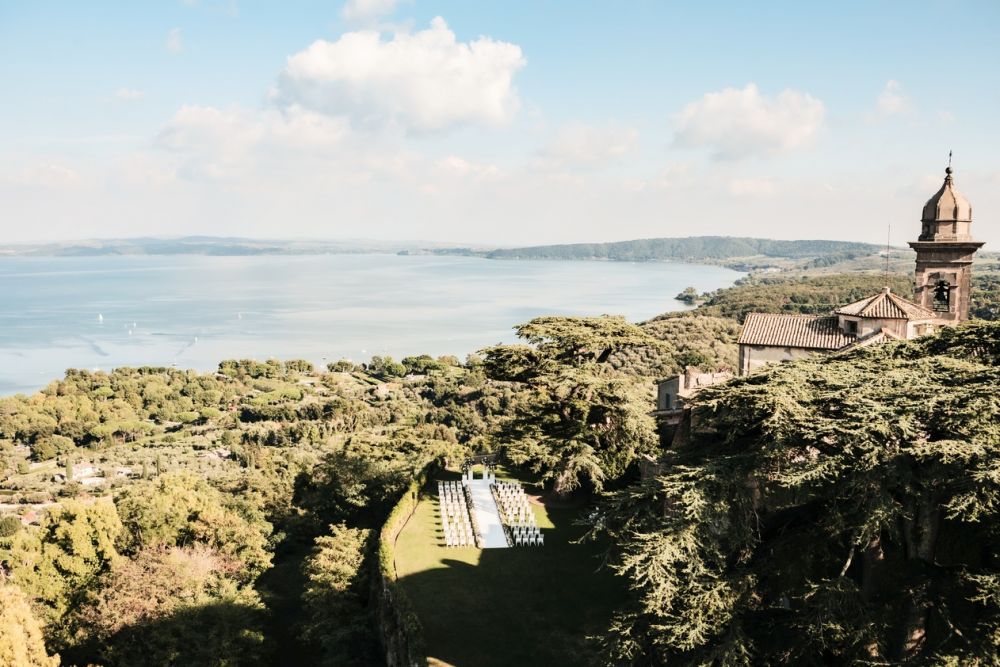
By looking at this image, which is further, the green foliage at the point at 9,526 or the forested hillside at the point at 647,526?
the green foliage at the point at 9,526

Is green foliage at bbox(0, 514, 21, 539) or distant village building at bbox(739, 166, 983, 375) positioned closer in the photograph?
distant village building at bbox(739, 166, 983, 375)

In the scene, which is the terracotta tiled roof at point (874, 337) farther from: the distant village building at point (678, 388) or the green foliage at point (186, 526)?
the green foliage at point (186, 526)

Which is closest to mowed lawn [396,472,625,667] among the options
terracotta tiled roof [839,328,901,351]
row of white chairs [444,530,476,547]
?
row of white chairs [444,530,476,547]

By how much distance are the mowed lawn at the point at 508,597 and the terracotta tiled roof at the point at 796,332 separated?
1098 cm

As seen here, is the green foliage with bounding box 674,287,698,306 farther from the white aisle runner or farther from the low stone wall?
the low stone wall

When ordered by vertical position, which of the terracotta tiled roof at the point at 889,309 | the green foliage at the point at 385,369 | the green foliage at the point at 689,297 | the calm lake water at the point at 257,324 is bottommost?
the green foliage at the point at 385,369

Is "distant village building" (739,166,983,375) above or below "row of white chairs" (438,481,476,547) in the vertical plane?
above

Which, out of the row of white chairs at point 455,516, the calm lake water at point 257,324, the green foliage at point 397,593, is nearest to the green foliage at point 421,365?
the calm lake water at point 257,324

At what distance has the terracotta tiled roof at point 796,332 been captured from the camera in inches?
1027

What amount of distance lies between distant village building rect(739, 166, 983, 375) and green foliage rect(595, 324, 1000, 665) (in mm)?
14578

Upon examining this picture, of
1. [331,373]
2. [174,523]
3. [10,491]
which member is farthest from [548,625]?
[331,373]

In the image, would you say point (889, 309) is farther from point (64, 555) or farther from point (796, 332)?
point (64, 555)

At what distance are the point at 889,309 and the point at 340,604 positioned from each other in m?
20.4

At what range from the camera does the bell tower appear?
24406 mm
